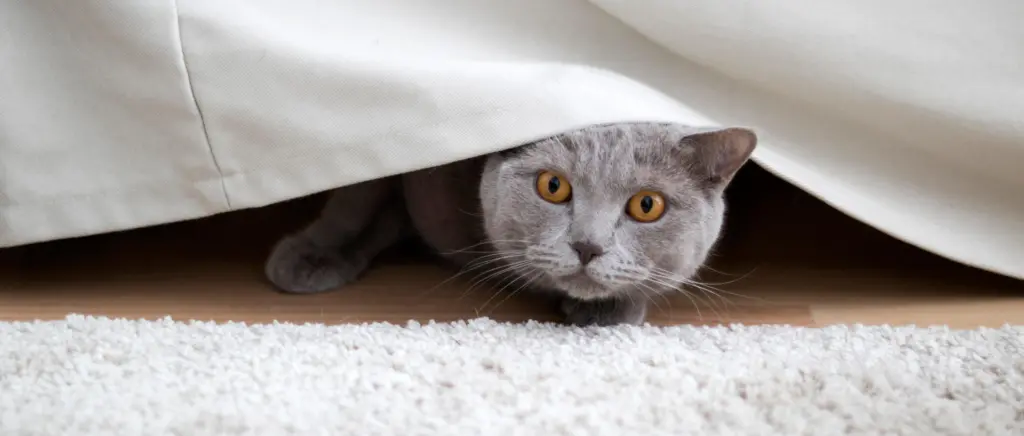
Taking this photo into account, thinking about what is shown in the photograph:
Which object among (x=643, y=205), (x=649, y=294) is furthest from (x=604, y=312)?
(x=643, y=205)

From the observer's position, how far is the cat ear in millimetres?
1019

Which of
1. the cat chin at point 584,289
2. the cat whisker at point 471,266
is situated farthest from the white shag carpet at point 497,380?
the cat whisker at point 471,266

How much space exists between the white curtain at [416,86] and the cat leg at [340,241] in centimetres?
21

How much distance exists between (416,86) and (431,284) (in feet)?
1.28

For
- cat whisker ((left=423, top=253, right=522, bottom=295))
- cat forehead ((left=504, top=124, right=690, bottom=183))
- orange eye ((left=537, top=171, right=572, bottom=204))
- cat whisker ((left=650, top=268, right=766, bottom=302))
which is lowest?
cat whisker ((left=423, top=253, right=522, bottom=295))

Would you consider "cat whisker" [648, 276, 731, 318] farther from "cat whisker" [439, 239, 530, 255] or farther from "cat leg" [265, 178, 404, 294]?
"cat leg" [265, 178, 404, 294]

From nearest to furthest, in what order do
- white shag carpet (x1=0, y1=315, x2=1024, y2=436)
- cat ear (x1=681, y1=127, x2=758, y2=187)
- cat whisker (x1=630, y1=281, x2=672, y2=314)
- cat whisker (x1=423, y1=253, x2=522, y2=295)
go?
white shag carpet (x1=0, y1=315, x2=1024, y2=436)
cat ear (x1=681, y1=127, x2=758, y2=187)
cat whisker (x1=630, y1=281, x2=672, y2=314)
cat whisker (x1=423, y1=253, x2=522, y2=295)

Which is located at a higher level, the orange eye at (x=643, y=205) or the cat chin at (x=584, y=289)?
the orange eye at (x=643, y=205)

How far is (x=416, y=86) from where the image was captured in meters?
1.04

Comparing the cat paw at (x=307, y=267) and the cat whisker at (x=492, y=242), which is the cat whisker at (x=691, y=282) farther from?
the cat paw at (x=307, y=267)

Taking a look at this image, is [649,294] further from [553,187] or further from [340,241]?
[340,241]

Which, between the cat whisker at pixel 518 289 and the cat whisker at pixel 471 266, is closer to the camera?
the cat whisker at pixel 518 289

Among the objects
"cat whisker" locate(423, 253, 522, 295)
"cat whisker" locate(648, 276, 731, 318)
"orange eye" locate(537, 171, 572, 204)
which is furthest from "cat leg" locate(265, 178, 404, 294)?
"cat whisker" locate(648, 276, 731, 318)

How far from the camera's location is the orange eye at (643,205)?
3.52 ft
